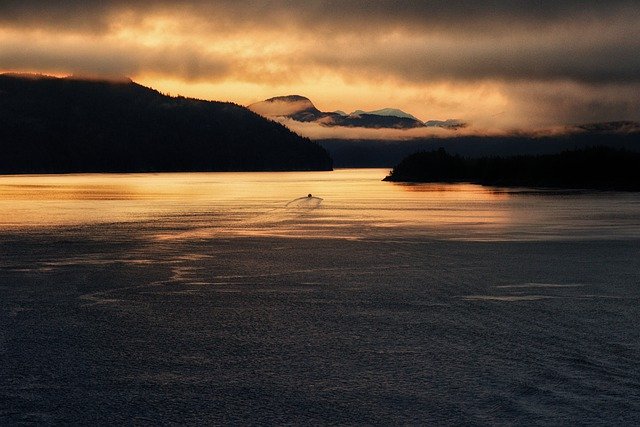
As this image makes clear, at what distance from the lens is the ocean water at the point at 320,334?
10719 mm

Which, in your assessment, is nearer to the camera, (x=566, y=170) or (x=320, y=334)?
(x=320, y=334)

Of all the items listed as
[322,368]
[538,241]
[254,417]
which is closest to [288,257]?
[538,241]

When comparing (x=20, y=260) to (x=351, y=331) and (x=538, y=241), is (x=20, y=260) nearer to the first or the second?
(x=351, y=331)

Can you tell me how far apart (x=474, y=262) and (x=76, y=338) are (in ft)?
54.2

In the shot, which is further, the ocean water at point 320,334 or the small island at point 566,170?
the small island at point 566,170

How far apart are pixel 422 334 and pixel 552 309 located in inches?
170

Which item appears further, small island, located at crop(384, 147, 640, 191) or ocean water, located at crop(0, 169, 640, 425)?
small island, located at crop(384, 147, 640, 191)

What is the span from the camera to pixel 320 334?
611 inches

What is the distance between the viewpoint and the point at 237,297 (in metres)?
20.4

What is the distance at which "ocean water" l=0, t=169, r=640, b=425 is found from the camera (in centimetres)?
1072

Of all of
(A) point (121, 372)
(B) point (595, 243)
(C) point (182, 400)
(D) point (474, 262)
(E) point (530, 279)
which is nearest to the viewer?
(C) point (182, 400)

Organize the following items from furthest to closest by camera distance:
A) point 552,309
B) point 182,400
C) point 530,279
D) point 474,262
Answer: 1. point 474,262
2. point 530,279
3. point 552,309
4. point 182,400

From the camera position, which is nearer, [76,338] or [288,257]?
[76,338]

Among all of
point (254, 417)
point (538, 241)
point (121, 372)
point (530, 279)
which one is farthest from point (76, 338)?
point (538, 241)
